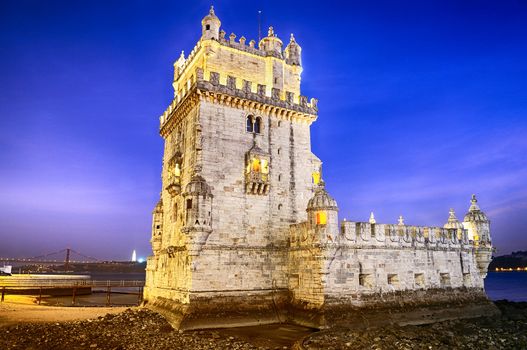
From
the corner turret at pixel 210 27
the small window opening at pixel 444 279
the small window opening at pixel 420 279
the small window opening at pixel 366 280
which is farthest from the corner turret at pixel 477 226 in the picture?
the corner turret at pixel 210 27

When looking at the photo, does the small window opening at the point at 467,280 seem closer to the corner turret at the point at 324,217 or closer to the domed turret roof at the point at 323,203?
the corner turret at the point at 324,217

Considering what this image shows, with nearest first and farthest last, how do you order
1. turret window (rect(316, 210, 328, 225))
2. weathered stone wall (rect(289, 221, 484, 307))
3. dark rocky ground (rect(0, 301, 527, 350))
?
dark rocky ground (rect(0, 301, 527, 350)) < weathered stone wall (rect(289, 221, 484, 307)) < turret window (rect(316, 210, 328, 225))

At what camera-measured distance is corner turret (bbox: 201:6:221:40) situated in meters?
28.2

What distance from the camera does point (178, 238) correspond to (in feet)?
90.7

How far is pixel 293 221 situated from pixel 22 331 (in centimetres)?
1740

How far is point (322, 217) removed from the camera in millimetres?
25094

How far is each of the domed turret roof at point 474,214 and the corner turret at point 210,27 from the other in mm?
26043

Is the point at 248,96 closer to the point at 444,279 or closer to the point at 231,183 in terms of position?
the point at 231,183

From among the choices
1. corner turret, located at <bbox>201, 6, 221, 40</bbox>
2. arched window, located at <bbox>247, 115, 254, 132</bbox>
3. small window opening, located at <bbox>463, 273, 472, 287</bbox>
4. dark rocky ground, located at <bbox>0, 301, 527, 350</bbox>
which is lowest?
dark rocky ground, located at <bbox>0, 301, 527, 350</bbox>

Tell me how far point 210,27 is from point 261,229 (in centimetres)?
1467

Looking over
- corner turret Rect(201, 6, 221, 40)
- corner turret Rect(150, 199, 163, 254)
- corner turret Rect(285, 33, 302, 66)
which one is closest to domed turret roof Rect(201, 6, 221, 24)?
corner turret Rect(201, 6, 221, 40)

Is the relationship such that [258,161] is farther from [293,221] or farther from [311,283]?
[311,283]

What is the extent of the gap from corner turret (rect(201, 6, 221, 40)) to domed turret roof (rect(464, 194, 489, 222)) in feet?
85.4

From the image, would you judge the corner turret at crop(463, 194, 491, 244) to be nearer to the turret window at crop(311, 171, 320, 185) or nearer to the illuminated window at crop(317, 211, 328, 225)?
the turret window at crop(311, 171, 320, 185)
